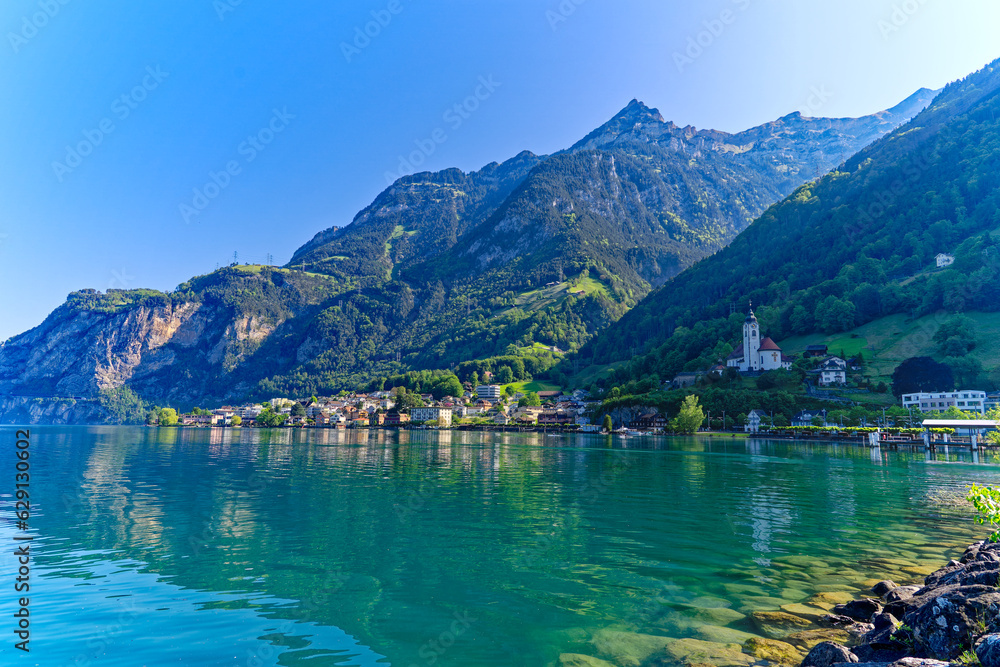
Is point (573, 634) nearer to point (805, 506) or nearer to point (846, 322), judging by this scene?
point (805, 506)

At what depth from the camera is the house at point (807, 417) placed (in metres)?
111

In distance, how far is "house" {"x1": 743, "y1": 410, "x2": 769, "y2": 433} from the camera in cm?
11772

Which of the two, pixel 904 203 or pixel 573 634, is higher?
pixel 904 203

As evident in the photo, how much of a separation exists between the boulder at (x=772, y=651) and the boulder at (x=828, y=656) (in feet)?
2.40

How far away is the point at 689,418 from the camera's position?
4683 inches

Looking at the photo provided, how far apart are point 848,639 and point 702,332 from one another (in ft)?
573

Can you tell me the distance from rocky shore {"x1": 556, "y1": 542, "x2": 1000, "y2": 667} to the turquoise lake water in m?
0.23

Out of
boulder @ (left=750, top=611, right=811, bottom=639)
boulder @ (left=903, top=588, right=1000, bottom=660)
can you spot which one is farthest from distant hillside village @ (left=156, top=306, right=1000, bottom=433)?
boulder @ (left=903, top=588, right=1000, bottom=660)

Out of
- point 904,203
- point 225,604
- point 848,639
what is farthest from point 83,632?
point 904,203

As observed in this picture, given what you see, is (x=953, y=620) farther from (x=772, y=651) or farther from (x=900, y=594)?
(x=900, y=594)

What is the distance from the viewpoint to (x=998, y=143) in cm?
17750

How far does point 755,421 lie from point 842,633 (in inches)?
4619

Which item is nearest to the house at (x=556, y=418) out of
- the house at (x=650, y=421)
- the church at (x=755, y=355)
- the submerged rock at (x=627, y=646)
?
the house at (x=650, y=421)

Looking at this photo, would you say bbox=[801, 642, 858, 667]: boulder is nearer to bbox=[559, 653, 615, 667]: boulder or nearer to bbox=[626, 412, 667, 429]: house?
bbox=[559, 653, 615, 667]: boulder
